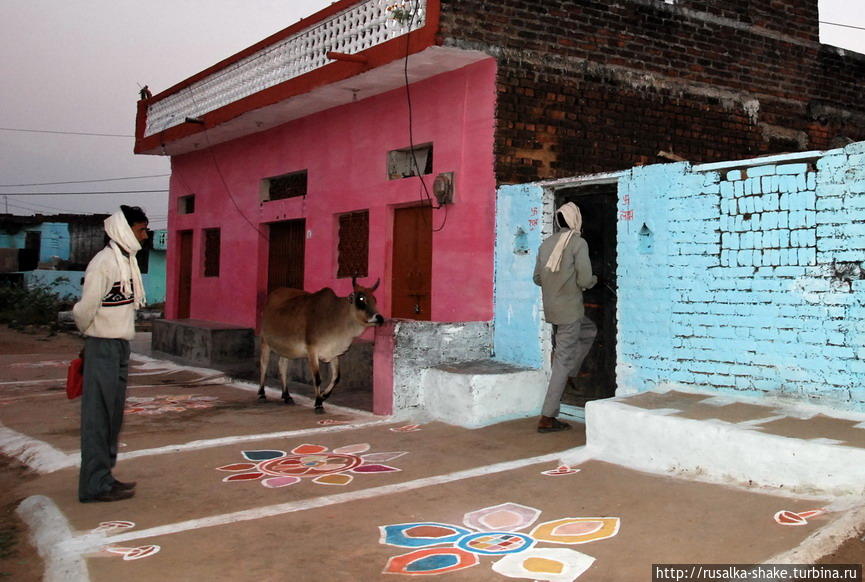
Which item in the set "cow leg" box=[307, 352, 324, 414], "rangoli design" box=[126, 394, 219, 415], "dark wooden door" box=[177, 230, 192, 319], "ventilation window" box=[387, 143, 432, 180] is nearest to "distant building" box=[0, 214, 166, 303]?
"dark wooden door" box=[177, 230, 192, 319]

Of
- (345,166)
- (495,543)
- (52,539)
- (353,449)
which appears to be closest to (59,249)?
(345,166)

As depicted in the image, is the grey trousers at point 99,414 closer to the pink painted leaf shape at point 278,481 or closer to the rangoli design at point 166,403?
the pink painted leaf shape at point 278,481

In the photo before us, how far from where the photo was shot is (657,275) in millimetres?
6195

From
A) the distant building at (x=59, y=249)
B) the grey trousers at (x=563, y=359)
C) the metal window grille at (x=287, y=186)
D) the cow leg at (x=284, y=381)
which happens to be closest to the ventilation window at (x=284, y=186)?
the metal window grille at (x=287, y=186)

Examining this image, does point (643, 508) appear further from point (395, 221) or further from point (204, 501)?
point (395, 221)

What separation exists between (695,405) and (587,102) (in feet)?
13.5

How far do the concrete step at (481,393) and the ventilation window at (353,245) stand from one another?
9.50 ft

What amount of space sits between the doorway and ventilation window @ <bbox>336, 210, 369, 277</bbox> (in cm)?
340

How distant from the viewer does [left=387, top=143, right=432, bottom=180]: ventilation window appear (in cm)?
891

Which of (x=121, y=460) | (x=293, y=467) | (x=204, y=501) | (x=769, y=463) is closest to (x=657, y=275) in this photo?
(x=769, y=463)

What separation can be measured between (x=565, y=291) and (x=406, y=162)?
149 inches

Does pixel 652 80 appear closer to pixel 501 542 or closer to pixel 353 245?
pixel 353 245

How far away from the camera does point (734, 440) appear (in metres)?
4.55

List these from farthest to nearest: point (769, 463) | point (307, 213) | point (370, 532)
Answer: point (307, 213) < point (769, 463) < point (370, 532)
